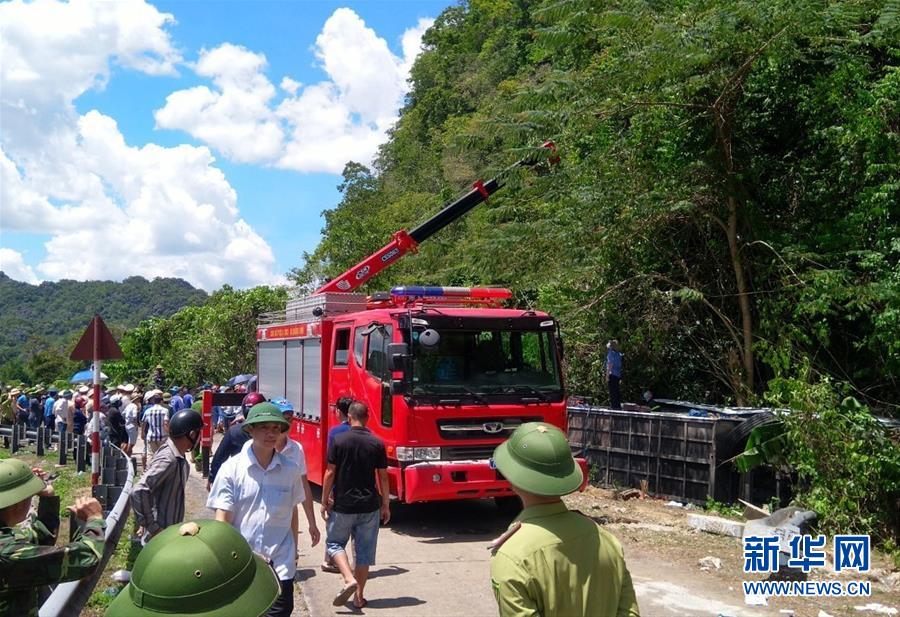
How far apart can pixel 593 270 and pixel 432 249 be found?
615 inches

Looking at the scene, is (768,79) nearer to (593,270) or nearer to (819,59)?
(819,59)

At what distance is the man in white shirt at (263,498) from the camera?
5035mm

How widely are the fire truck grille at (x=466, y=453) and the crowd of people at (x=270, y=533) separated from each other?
244 centimetres

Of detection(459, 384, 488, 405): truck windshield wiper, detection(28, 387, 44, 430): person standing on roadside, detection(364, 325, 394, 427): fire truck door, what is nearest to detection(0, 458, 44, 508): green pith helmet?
detection(364, 325, 394, 427): fire truck door

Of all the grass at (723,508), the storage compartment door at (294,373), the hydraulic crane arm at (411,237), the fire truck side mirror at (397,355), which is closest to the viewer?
the fire truck side mirror at (397,355)

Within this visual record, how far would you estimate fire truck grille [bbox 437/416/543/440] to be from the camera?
9859 millimetres

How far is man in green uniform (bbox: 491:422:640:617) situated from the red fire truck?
6.48 m

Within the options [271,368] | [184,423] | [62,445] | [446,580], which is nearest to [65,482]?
[62,445]

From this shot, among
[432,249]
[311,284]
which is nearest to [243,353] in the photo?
[311,284]

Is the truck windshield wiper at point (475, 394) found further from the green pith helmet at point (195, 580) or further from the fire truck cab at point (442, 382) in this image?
the green pith helmet at point (195, 580)

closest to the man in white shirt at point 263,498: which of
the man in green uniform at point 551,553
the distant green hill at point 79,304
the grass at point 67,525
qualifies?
the grass at point 67,525

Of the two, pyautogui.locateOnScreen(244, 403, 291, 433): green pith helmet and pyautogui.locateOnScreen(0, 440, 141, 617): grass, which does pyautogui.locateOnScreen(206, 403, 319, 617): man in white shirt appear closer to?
pyautogui.locateOnScreen(244, 403, 291, 433): green pith helmet

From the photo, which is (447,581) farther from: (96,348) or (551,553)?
(96,348)

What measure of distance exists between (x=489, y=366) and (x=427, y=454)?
54.0 inches
